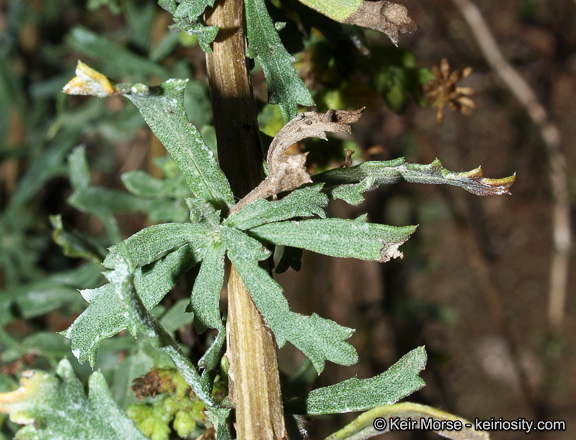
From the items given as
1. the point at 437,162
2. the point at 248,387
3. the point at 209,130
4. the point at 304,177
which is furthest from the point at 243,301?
the point at 209,130

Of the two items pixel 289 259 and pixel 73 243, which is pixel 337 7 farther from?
pixel 73 243

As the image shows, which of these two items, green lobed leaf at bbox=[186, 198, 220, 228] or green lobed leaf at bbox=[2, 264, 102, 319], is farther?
green lobed leaf at bbox=[2, 264, 102, 319]

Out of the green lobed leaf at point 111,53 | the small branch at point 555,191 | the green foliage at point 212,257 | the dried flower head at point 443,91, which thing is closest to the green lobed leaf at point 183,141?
the green foliage at point 212,257

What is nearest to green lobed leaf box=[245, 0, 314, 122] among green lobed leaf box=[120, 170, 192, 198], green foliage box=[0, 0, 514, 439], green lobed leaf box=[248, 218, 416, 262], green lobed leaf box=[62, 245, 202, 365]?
green foliage box=[0, 0, 514, 439]

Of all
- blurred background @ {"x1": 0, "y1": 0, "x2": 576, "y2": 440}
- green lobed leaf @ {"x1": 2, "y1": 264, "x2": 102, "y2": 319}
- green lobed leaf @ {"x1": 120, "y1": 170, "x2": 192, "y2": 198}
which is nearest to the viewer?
green lobed leaf @ {"x1": 120, "y1": 170, "x2": 192, "y2": 198}

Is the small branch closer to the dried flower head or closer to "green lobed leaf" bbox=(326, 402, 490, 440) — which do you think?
the dried flower head

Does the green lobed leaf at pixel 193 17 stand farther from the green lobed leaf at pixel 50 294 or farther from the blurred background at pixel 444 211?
the blurred background at pixel 444 211
